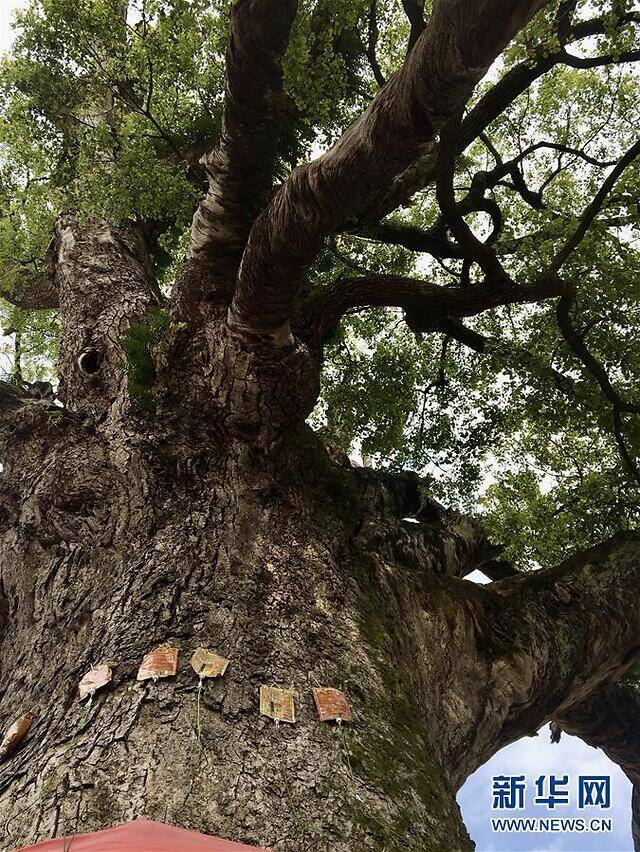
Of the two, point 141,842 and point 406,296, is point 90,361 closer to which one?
point 406,296

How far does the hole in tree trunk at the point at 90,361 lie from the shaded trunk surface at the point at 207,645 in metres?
0.79

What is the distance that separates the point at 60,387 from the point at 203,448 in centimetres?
213

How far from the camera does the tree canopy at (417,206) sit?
18.3 feet

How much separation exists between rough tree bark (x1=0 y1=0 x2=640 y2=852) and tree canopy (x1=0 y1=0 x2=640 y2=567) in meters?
0.52

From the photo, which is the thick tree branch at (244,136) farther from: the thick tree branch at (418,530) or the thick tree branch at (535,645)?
the thick tree branch at (535,645)

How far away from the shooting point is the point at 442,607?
4.59 m

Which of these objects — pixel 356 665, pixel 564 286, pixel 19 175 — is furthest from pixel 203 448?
pixel 19 175

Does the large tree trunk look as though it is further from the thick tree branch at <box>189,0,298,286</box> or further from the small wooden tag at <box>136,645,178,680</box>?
the thick tree branch at <box>189,0,298,286</box>

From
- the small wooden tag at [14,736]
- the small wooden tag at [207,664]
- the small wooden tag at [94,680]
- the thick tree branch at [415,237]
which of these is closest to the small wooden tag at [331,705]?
the small wooden tag at [207,664]

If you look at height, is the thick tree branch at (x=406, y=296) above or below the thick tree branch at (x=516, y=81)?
below

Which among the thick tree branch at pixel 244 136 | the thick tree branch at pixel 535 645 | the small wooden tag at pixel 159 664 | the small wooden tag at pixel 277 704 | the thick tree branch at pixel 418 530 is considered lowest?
the small wooden tag at pixel 277 704

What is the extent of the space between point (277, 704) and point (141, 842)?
135cm

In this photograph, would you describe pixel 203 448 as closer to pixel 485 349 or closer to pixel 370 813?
Answer: pixel 370 813

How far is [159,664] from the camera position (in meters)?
3.00
